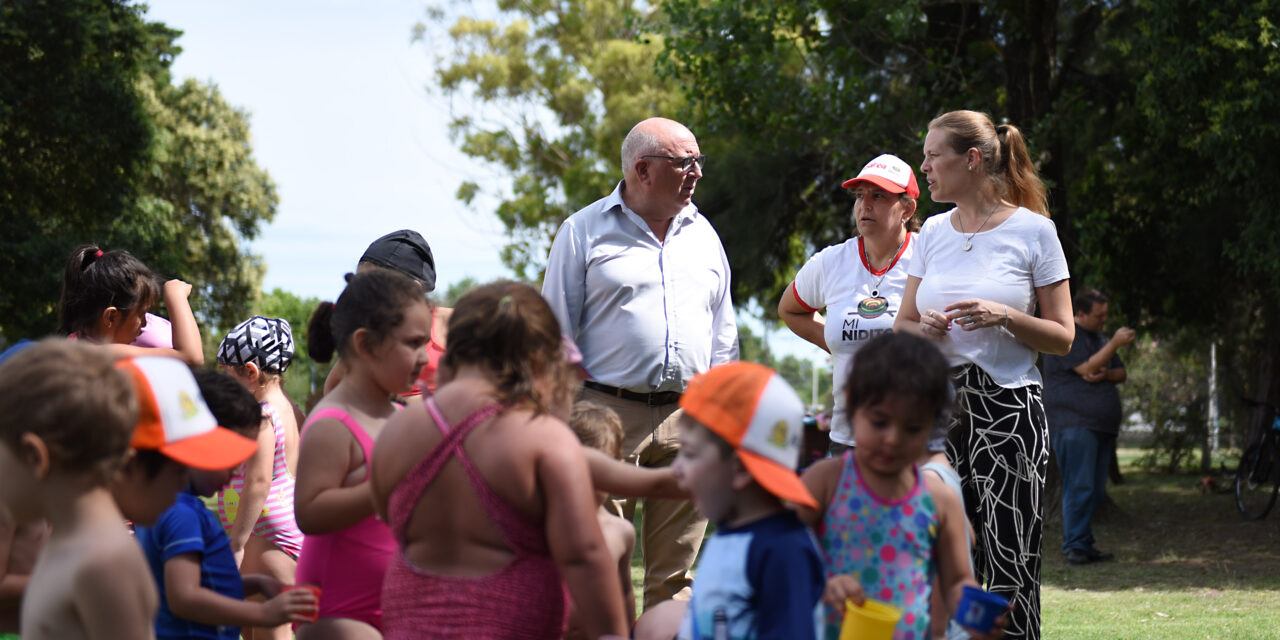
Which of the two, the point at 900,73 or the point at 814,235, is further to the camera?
the point at 814,235

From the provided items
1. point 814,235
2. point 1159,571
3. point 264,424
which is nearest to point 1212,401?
point 814,235

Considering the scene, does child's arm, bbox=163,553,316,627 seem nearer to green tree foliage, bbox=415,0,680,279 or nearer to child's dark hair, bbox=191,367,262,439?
child's dark hair, bbox=191,367,262,439

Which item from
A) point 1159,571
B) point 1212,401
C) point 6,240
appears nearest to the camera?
point 1159,571

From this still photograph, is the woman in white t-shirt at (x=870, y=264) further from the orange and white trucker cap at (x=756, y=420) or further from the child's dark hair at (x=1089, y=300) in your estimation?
the child's dark hair at (x=1089, y=300)

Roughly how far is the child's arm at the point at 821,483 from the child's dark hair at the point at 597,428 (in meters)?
0.82

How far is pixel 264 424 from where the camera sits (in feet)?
12.9

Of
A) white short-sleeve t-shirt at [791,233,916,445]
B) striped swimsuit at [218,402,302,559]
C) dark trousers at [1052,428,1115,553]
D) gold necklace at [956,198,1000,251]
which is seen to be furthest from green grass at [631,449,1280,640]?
striped swimsuit at [218,402,302,559]

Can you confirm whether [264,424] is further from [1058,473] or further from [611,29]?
[611,29]

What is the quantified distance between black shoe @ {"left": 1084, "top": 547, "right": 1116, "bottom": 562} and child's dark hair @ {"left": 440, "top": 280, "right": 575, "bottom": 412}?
817 cm

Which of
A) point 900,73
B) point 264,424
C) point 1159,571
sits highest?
point 900,73

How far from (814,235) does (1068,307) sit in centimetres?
1097

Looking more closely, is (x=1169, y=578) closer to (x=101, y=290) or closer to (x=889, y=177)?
(x=889, y=177)

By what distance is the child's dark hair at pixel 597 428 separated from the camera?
3.41 m

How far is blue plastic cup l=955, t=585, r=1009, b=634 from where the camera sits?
241 centimetres
